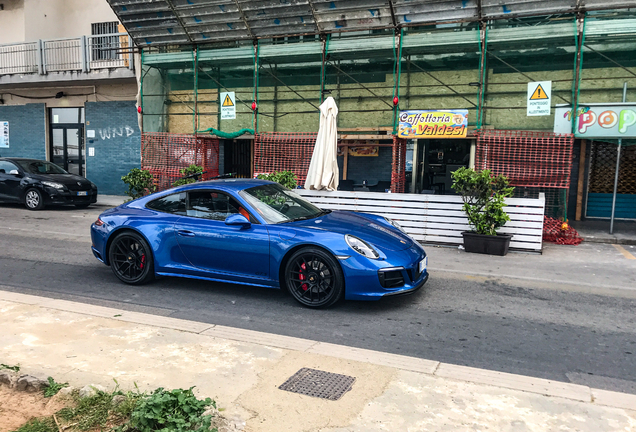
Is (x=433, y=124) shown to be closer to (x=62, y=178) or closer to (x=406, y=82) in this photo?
(x=406, y=82)

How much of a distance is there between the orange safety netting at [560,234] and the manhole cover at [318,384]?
8645 millimetres

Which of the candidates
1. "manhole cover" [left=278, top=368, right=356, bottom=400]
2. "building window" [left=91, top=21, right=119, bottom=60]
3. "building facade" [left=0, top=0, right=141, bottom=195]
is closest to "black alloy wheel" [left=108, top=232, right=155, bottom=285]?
"manhole cover" [left=278, top=368, right=356, bottom=400]

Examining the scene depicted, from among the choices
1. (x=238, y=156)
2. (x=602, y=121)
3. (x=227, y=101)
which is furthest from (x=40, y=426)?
(x=238, y=156)

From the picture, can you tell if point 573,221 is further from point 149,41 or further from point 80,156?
point 80,156

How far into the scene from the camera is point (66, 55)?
19.5 meters

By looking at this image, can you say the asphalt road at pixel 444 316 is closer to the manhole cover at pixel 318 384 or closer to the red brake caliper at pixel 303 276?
the red brake caliper at pixel 303 276

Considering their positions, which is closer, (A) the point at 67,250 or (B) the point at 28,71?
(A) the point at 67,250

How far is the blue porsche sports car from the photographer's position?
546cm

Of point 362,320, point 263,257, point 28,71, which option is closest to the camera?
point 362,320

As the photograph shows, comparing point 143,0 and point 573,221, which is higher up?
point 143,0

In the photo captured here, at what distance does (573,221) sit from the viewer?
13859 millimetres

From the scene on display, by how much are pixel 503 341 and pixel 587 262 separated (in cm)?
497

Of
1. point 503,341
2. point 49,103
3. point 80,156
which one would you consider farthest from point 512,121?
point 49,103

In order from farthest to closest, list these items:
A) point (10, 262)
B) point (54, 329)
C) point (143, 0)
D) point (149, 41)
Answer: point (149, 41), point (143, 0), point (10, 262), point (54, 329)
